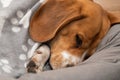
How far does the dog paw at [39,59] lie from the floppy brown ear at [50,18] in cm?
6

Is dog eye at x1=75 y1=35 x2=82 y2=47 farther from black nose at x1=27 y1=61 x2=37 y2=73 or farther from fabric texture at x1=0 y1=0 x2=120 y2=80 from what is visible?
black nose at x1=27 y1=61 x2=37 y2=73

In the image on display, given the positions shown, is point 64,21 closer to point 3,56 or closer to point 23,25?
point 23,25

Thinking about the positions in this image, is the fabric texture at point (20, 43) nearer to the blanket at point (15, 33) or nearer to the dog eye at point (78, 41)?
the blanket at point (15, 33)

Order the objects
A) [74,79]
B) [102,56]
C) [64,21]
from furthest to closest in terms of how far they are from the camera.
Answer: [64,21] < [102,56] < [74,79]

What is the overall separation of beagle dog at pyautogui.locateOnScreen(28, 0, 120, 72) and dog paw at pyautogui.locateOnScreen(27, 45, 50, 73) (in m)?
0.01

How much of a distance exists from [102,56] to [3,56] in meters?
0.55

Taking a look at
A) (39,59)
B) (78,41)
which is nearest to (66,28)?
(78,41)

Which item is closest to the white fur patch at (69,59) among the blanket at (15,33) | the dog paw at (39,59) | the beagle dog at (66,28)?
the beagle dog at (66,28)

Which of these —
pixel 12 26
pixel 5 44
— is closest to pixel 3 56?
pixel 5 44

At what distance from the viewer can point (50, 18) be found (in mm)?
1686

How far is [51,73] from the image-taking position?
1.28 metres

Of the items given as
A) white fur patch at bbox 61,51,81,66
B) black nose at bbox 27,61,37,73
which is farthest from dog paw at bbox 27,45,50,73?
white fur patch at bbox 61,51,81,66

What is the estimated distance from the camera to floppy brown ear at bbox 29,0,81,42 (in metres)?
1.66

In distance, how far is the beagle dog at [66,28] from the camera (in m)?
1.65
